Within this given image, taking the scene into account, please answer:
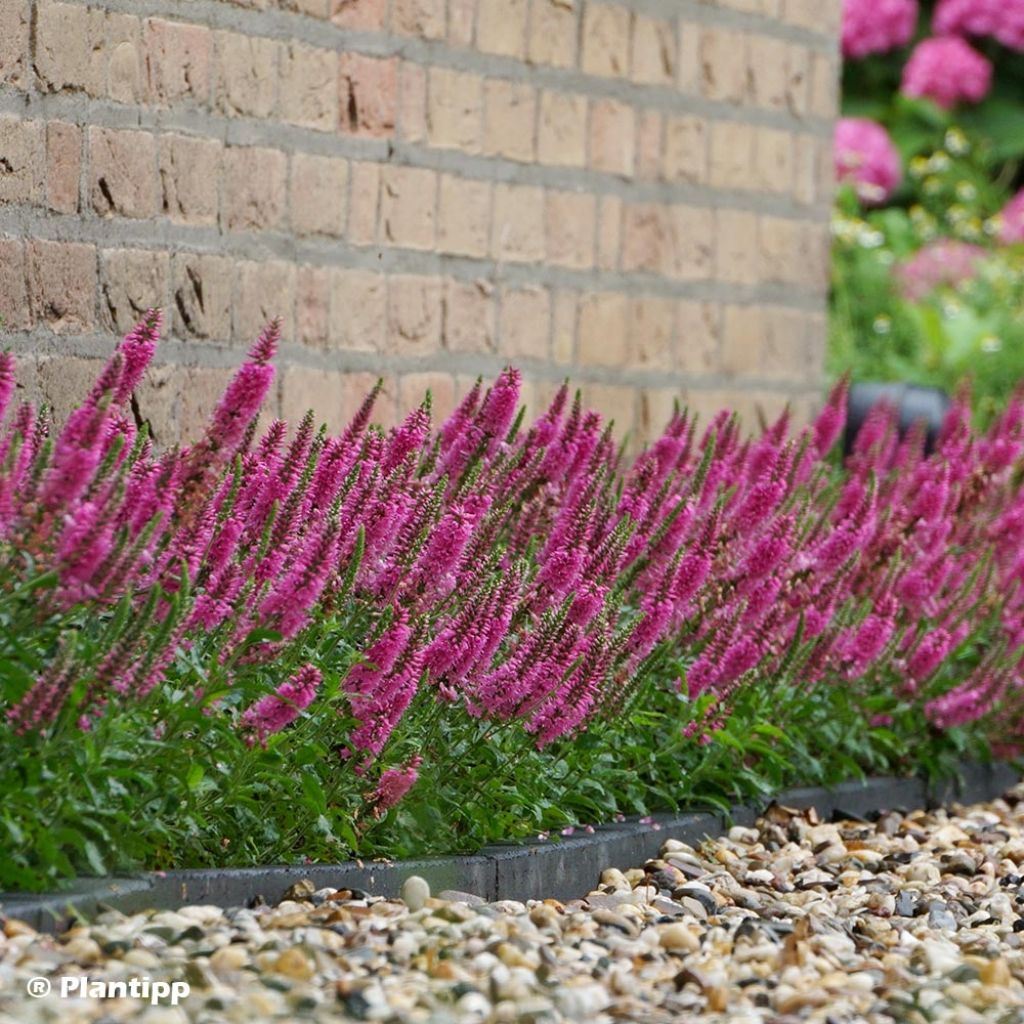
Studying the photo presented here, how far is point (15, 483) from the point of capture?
11.8 feet

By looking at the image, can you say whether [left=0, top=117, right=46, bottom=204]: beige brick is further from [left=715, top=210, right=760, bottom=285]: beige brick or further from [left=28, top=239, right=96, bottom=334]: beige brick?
[left=715, top=210, right=760, bottom=285]: beige brick

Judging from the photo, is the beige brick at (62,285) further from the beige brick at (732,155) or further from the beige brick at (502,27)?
the beige brick at (732,155)

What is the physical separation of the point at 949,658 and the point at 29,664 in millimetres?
3245

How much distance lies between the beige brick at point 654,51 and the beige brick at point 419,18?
101 centimetres

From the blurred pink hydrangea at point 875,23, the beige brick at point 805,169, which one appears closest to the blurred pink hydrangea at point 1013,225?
the blurred pink hydrangea at point 875,23

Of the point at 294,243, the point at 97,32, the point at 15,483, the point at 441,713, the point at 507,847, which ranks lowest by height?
the point at 507,847

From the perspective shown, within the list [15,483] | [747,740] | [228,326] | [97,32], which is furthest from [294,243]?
[15,483]

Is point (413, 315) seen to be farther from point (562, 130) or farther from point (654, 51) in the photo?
point (654, 51)

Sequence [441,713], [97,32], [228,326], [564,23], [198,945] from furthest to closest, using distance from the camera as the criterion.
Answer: [564,23] < [228,326] < [97,32] < [441,713] < [198,945]

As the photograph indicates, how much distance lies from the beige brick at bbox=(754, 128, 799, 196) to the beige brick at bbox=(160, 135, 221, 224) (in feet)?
8.67

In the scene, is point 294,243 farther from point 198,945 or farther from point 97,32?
point 198,945

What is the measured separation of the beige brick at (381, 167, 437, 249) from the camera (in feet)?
20.9

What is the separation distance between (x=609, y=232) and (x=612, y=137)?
31 centimetres

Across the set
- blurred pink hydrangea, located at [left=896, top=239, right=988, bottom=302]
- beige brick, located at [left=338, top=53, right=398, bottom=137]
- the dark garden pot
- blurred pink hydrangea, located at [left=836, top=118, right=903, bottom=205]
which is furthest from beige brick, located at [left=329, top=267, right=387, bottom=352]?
blurred pink hydrangea, located at [left=836, top=118, right=903, bottom=205]
